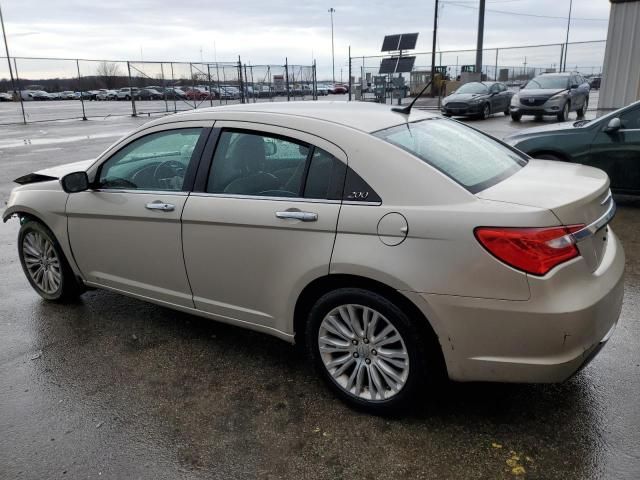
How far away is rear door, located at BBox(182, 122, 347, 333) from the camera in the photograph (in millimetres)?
2908

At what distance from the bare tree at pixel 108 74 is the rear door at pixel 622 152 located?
2627 centimetres

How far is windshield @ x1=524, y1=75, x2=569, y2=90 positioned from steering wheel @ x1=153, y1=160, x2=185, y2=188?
711 inches

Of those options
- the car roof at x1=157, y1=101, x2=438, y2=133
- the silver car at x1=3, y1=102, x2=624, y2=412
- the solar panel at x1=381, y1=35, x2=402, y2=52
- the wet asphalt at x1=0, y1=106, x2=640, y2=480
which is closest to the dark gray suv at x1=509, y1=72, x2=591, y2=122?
the solar panel at x1=381, y1=35, x2=402, y2=52

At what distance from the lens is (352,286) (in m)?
2.81

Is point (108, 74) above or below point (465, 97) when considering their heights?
above

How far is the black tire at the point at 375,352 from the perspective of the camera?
267 centimetres

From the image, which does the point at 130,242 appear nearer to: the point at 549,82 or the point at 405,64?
the point at 549,82

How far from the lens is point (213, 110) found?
3.53 m

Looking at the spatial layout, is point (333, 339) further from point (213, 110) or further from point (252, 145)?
point (213, 110)

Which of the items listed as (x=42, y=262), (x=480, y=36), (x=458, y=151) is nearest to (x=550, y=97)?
(x=480, y=36)

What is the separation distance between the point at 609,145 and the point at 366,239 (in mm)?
5353

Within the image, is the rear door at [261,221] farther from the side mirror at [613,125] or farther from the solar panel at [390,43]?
the solar panel at [390,43]

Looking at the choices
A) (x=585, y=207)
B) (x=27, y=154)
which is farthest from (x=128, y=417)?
(x=27, y=154)

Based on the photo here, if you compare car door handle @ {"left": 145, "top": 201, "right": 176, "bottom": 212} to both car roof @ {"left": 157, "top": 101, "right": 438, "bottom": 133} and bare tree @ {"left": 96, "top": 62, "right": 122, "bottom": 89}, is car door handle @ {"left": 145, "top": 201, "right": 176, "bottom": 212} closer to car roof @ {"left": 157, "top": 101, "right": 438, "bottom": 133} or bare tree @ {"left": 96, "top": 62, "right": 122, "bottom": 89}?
car roof @ {"left": 157, "top": 101, "right": 438, "bottom": 133}
